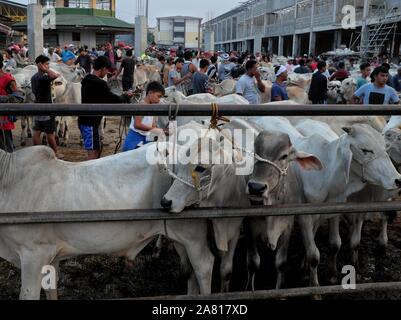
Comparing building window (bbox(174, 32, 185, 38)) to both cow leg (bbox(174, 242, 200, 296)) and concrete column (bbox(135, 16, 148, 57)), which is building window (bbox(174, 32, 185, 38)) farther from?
cow leg (bbox(174, 242, 200, 296))

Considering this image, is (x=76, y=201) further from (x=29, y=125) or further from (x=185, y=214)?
(x=29, y=125)

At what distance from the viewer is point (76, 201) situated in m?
3.00

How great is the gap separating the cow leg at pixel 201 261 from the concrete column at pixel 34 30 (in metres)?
17.6

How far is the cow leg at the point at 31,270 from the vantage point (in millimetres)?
2924

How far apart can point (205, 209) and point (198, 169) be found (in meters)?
0.45

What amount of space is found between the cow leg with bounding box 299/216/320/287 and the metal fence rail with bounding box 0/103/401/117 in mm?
1615

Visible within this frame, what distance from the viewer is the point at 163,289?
414 cm

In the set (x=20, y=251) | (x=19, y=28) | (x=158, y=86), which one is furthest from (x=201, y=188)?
(x=19, y=28)

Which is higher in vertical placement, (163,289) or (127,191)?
(127,191)

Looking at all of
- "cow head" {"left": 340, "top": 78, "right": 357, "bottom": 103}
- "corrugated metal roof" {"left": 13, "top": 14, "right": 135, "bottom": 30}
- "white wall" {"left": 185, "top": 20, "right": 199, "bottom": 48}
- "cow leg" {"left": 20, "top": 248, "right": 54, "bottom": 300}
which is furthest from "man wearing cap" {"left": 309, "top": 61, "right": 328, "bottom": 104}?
"white wall" {"left": 185, "top": 20, "right": 199, "bottom": 48}

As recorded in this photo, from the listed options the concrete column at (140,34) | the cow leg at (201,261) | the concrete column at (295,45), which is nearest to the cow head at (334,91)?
the cow leg at (201,261)

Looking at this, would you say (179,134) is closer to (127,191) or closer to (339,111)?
(127,191)

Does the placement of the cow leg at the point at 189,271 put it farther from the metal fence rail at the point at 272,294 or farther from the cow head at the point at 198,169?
the metal fence rail at the point at 272,294
